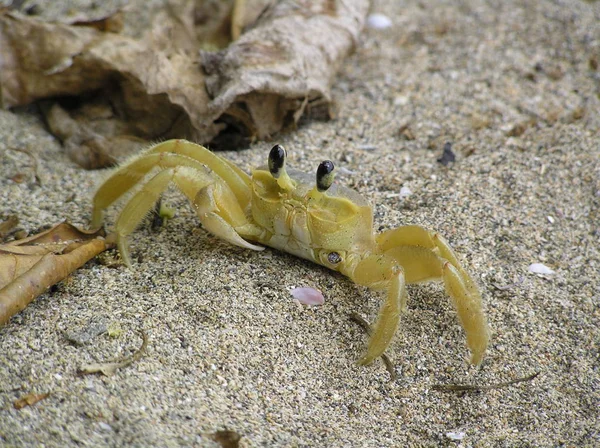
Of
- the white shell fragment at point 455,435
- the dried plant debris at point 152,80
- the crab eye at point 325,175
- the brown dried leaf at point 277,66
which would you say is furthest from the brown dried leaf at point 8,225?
the white shell fragment at point 455,435

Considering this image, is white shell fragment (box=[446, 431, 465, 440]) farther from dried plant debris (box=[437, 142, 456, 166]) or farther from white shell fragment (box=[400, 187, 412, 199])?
dried plant debris (box=[437, 142, 456, 166])

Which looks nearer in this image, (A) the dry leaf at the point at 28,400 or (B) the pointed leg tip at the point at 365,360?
(A) the dry leaf at the point at 28,400

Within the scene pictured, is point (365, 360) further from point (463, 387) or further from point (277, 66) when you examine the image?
point (277, 66)

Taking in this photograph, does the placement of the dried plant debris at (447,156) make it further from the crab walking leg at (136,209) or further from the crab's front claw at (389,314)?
the crab walking leg at (136,209)

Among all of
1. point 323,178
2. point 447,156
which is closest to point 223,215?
point 323,178

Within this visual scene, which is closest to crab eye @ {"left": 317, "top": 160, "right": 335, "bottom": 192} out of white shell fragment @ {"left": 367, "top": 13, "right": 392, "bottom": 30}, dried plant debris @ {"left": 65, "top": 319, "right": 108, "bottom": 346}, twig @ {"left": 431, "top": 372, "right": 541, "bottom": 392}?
twig @ {"left": 431, "top": 372, "right": 541, "bottom": 392}

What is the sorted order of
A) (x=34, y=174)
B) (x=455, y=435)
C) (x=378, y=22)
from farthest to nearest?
(x=378, y=22) → (x=34, y=174) → (x=455, y=435)
